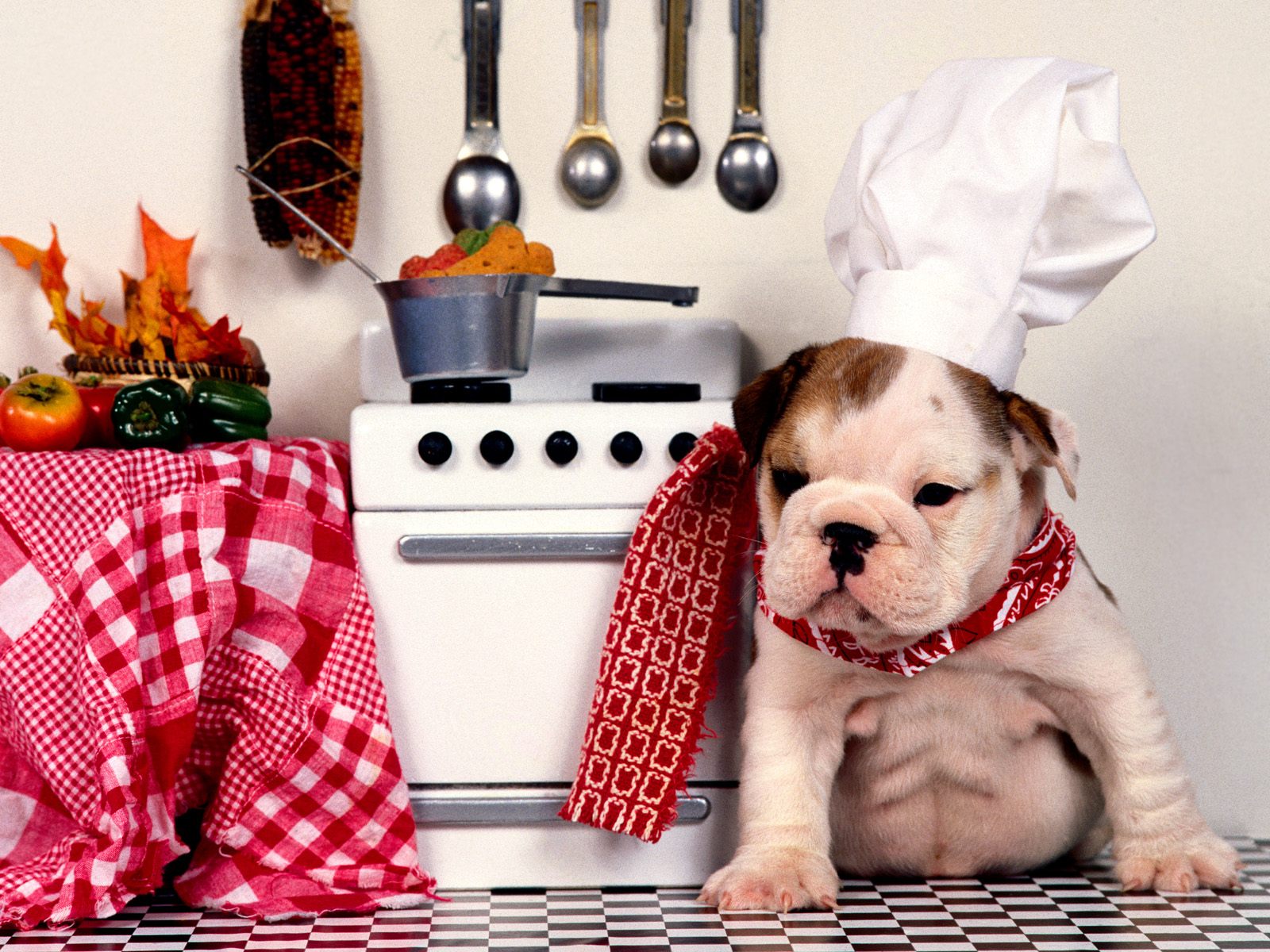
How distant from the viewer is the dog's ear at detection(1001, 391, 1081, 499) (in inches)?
59.1

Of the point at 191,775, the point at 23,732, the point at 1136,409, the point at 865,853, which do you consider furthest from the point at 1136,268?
the point at 23,732

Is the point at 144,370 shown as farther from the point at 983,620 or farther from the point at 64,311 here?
Answer: the point at 983,620

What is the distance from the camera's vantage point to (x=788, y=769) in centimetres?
160

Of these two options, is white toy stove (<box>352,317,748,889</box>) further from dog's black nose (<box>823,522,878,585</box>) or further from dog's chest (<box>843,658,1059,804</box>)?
dog's black nose (<box>823,522,878,585</box>)

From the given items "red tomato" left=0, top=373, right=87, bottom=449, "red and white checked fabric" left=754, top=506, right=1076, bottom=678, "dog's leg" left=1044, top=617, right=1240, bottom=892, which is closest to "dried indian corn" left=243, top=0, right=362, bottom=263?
"red tomato" left=0, top=373, right=87, bottom=449

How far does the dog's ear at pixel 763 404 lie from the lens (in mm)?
1580

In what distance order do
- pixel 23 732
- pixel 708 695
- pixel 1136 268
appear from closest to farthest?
pixel 23 732 → pixel 708 695 → pixel 1136 268

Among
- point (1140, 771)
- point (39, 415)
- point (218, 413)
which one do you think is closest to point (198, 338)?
point (218, 413)

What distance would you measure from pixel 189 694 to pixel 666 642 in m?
0.56

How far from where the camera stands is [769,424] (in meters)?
1.59

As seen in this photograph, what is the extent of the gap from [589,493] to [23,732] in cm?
71

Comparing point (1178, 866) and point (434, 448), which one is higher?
point (434, 448)

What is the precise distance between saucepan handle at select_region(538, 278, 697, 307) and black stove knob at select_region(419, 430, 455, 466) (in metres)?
0.24

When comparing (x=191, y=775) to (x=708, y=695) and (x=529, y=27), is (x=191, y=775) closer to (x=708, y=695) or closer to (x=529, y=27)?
(x=708, y=695)
